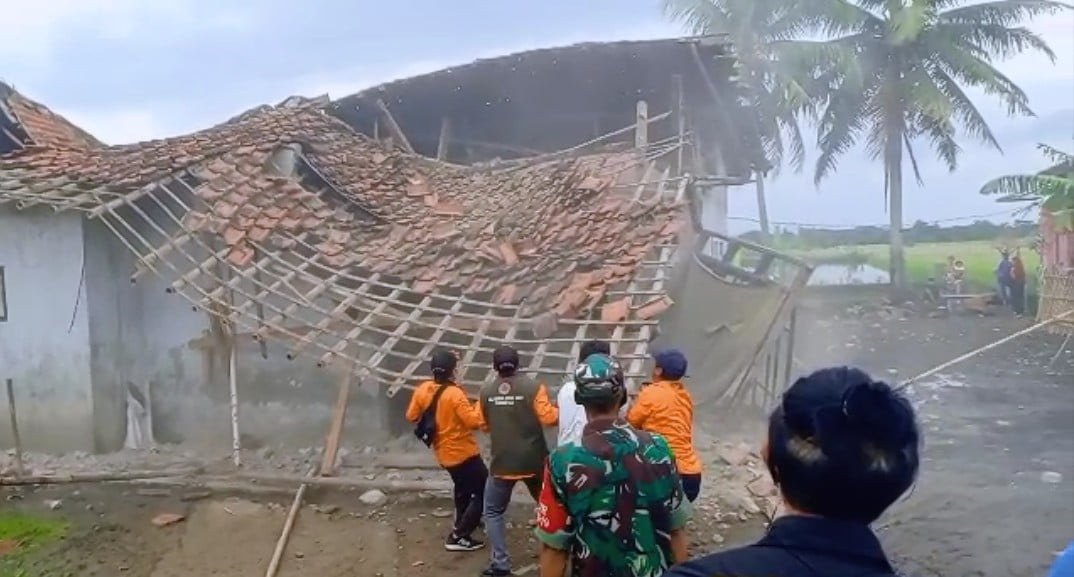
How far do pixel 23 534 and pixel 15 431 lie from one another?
4.40ft

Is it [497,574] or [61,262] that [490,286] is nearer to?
[497,574]

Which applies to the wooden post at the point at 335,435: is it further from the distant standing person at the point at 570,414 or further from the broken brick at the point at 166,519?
the distant standing person at the point at 570,414

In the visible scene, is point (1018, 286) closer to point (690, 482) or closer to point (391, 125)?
point (391, 125)

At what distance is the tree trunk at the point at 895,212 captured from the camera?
24.9m

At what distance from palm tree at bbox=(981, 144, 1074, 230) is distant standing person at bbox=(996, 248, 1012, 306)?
4.94 meters

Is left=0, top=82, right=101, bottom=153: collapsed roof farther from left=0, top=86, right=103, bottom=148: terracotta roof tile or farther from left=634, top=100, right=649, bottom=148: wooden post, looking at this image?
left=634, top=100, right=649, bottom=148: wooden post

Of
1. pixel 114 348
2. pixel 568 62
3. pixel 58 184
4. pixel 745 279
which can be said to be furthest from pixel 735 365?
Result: pixel 58 184

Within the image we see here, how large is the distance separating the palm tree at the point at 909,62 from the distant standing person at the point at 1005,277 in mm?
3029

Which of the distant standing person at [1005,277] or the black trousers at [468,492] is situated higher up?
the distant standing person at [1005,277]

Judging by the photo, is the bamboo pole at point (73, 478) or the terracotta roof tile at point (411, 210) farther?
the bamboo pole at point (73, 478)

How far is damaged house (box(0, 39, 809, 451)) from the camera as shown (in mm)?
7375

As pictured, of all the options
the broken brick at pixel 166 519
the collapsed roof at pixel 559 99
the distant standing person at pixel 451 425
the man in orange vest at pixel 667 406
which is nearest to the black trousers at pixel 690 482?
the man in orange vest at pixel 667 406

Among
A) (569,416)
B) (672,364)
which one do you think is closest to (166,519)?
(569,416)

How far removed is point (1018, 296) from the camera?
915 inches
